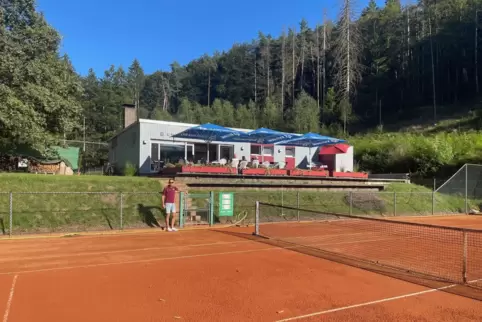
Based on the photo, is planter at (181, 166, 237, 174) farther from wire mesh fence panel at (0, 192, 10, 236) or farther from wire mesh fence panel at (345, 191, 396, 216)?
wire mesh fence panel at (0, 192, 10, 236)

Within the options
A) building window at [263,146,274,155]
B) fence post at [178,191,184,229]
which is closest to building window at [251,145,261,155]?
building window at [263,146,274,155]

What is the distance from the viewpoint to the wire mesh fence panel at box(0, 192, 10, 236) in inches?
493

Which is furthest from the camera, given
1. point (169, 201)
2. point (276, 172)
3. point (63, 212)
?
point (276, 172)

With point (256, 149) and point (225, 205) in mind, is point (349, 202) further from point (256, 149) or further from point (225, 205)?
point (256, 149)

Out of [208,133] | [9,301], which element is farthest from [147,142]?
[9,301]

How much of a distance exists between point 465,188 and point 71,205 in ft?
81.9

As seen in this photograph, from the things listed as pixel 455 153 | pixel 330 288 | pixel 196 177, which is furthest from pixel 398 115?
pixel 330 288

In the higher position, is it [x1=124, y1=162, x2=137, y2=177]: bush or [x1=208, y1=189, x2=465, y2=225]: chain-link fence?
[x1=124, y1=162, x2=137, y2=177]: bush

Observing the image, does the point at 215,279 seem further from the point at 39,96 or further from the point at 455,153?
the point at 455,153

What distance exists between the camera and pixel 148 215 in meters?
15.5

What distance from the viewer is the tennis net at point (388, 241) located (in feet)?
28.7

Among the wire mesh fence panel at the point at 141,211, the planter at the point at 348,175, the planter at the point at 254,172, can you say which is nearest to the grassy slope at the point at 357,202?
the planter at the point at 254,172

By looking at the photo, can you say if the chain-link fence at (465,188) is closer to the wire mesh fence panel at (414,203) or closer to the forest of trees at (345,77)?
the wire mesh fence panel at (414,203)

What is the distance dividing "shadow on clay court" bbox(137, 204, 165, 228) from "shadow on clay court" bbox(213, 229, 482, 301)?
468cm
